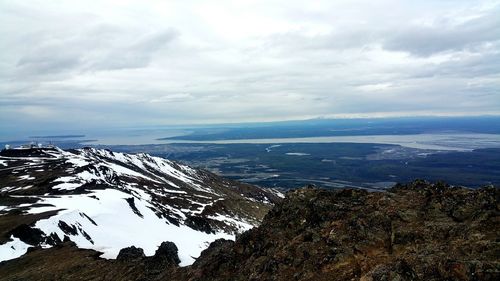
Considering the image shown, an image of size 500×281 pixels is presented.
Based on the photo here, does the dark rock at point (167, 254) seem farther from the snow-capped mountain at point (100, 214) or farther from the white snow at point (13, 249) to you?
the white snow at point (13, 249)

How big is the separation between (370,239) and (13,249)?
148 feet

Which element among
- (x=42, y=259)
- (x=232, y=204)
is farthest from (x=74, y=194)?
(x=232, y=204)

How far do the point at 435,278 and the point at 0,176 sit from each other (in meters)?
134

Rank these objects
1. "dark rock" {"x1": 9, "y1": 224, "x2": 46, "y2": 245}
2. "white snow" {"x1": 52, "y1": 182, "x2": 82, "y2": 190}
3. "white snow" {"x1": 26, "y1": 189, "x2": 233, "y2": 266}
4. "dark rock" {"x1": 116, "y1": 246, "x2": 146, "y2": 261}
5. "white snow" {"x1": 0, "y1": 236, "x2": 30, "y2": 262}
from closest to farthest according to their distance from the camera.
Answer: "dark rock" {"x1": 116, "y1": 246, "x2": 146, "y2": 261}
"white snow" {"x1": 0, "y1": 236, "x2": 30, "y2": 262}
"dark rock" {"x1": 9, "y1": 224, "x2": 46, "y2": 245}
"white snow" {"x1": 26, "y1": 189, "x2": 233, "y2": 266}
"white snow" {"x1": 52, "y1": 182, "x2": 82, "y2": 190}

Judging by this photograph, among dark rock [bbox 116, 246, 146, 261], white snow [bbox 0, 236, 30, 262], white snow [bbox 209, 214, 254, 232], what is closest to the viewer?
dark rock [bbox 116, 246, 146, 261]

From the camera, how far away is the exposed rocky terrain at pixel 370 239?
642 inches

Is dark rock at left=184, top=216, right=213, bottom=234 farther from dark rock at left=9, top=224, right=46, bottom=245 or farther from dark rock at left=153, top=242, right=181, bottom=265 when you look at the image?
dark rock at left=153, top=242, right=181, bottom=265

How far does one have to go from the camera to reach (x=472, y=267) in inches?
587

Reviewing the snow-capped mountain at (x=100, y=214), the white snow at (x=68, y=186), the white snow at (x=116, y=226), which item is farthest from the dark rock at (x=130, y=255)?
the white snow at (x=68, y=186)

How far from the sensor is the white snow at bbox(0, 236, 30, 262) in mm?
47391

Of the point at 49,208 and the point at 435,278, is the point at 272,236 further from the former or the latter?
the point at 49,208

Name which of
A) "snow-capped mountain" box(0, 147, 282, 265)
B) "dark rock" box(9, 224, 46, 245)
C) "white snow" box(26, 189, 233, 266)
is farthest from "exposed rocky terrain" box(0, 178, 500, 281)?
"dark rock" box(9, 224, 46, 245)

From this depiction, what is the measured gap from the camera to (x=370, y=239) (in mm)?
20672

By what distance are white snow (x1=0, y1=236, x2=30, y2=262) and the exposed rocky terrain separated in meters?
25.1
